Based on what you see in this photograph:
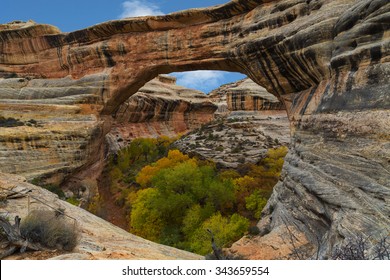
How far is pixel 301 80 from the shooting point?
46.5 ft

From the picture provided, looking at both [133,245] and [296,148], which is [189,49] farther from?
[133,245]

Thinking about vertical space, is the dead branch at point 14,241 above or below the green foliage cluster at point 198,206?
above

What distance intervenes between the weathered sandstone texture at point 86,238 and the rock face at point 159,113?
86.6ft

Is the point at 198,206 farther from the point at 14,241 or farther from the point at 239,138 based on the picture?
the point at 239,138

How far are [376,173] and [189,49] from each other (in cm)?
1480

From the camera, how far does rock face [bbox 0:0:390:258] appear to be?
25.5 ft

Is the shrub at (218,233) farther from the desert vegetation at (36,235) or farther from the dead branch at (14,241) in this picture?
the dead branch at (14,241)

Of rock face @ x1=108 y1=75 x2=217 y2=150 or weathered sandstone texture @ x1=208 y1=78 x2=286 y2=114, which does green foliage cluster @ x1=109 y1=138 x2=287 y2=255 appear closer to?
weathered sandstone texture @ x1=208 y1=78 x2=286 y2=114

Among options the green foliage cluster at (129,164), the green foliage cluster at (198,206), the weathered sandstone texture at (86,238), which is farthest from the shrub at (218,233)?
the green foliage cluster at (129,164)

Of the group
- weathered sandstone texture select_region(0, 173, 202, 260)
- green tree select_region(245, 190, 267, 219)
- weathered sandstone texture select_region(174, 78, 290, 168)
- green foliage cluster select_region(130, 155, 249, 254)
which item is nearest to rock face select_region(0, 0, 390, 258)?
weathered sandstone texture select_region(0, 173, 202, 260)

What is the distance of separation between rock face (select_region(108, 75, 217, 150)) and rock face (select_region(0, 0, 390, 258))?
43.0 feet

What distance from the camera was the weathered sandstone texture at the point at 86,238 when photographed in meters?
6.63

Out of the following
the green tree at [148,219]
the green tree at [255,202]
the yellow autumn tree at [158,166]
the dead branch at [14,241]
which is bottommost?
the green tree at [148,219]
